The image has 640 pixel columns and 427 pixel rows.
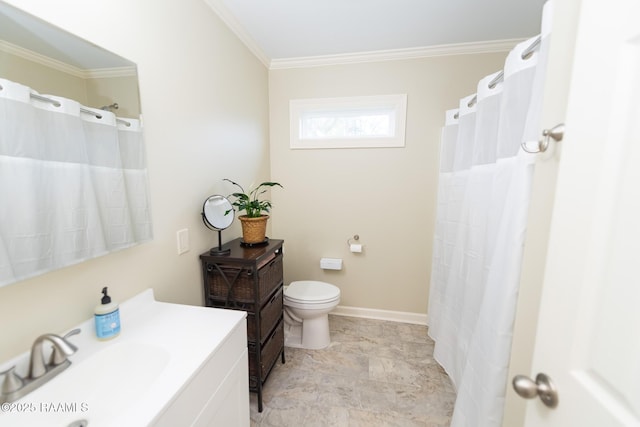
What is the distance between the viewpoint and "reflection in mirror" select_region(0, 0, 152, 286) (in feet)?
2.40

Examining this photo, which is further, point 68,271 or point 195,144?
point 195,144

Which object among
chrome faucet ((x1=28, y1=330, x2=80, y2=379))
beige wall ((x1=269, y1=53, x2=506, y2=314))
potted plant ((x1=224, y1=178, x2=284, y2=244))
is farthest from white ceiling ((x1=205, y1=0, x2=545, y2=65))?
chrome faucet ((x1=28, y1=330, x2=80, y2=379))

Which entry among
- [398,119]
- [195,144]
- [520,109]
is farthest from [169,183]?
[398,119]

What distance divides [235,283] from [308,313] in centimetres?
77

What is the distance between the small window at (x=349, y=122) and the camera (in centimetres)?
239

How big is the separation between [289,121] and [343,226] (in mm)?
1154

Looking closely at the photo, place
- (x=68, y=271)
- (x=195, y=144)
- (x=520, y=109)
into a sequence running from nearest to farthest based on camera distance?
(x=68, y=271) → (x=520, y=109) → (x=195, y=144)

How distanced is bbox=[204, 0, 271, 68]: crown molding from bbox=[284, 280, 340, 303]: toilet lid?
2.01 metres

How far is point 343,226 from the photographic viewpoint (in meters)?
2.59

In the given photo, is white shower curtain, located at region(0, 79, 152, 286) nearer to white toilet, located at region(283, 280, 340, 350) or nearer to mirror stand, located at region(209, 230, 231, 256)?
mirror stand, located at region(209, 230, 231, 256)

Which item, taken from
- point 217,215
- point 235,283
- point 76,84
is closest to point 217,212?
point 217,215

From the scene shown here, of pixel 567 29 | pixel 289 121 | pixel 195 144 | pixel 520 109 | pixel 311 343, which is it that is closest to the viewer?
pixel 567 29

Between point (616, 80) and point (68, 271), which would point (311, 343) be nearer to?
point (68, 271)

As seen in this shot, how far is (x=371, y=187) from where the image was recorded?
2496mm
